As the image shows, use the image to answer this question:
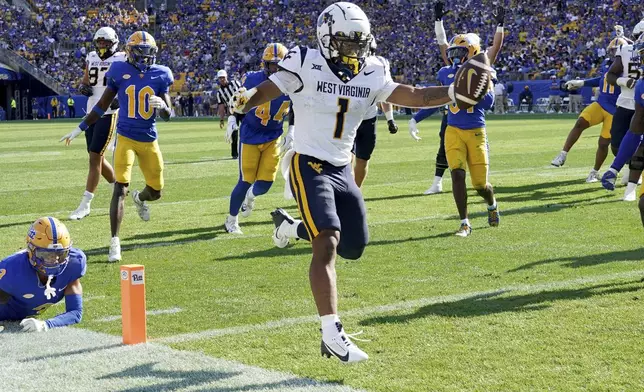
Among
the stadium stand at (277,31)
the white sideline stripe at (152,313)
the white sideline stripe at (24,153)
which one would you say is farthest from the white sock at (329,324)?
the stadium stand at (277,31)

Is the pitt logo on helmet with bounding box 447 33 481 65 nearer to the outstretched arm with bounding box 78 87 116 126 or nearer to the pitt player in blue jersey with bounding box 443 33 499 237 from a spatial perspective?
the pitt player in blue jersey with bounding box 443 33 499 237

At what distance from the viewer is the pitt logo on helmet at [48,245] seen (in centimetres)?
522

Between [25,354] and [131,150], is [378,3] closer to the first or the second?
[131,150]

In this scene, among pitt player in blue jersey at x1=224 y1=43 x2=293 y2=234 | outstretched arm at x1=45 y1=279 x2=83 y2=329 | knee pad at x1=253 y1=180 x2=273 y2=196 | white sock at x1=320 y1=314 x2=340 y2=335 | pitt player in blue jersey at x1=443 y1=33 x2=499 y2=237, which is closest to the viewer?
white sock at x1=320 y1=314 x2=340 y2=335

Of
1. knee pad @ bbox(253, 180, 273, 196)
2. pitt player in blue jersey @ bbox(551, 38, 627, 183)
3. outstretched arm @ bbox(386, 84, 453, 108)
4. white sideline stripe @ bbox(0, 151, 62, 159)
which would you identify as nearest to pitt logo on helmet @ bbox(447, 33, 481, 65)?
knee pad @ bbox(253, 180, 273, 196)

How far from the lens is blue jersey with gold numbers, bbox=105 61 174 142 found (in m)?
8.15

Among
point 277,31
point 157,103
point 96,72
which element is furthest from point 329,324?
point 277,31

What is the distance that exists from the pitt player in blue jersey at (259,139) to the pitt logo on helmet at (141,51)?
1070mm

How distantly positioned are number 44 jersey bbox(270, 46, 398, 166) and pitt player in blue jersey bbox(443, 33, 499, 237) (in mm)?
3630

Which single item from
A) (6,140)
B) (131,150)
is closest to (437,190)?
(131,150)

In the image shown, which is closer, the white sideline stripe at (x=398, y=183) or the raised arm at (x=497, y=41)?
the raised arm at (x=497, y=41)

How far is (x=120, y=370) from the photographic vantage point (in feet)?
14.7

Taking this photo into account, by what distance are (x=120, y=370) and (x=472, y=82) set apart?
223cm

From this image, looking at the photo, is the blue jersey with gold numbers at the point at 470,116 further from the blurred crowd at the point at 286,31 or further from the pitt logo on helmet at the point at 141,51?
the blurred crowd at the point at 286,31
